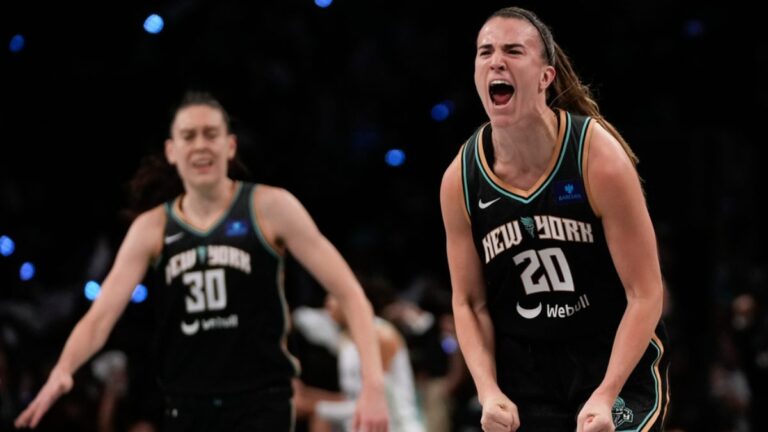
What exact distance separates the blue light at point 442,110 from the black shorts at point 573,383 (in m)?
6.12

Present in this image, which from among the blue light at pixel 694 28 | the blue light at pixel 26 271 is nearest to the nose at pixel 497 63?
the blue light at pixel 26 271

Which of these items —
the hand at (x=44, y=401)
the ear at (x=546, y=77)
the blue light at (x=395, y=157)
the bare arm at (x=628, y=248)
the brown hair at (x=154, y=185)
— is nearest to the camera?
the bare arm at (x=628, y=248)

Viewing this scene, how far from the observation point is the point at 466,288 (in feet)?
13.7

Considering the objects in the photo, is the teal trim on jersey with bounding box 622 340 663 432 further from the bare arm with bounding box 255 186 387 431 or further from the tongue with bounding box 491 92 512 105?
the bare arm with bounding box 255 186 387 431

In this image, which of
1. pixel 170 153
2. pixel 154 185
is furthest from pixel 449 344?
pixel 170 153

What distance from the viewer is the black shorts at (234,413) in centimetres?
527

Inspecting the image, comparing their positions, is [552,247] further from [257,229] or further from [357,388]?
[357,388]

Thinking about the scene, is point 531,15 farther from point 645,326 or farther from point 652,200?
point 652,200

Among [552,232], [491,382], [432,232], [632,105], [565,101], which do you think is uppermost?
[632,105]

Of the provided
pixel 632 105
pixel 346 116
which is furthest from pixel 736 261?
pixel 346 116

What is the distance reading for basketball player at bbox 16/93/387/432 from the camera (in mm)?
5316

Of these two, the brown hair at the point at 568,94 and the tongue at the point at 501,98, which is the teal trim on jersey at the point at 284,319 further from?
the tongue at the point at 501,98

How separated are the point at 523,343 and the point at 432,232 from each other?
22.6 feet

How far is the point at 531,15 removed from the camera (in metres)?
4.10
